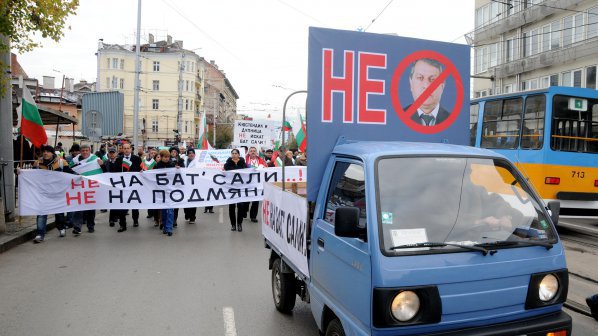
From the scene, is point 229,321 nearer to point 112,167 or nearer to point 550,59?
point 112,167

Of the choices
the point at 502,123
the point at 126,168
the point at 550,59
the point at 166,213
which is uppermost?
the point at 550,59

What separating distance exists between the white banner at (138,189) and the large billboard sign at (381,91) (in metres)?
7.10

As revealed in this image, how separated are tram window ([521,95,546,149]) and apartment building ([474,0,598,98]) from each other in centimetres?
1160

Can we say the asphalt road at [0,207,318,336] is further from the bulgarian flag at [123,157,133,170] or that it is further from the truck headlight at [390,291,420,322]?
the bulgarian flag at [123,157,133,170]

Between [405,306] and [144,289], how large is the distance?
446 cm

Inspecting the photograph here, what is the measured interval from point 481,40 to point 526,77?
532 centimetres

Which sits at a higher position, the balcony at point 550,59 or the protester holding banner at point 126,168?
the balcony at point 550,59

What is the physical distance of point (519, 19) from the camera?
29.9 meters

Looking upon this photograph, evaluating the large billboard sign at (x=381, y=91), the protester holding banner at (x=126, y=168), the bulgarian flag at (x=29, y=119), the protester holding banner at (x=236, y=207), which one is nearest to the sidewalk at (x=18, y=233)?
the protester holding banner at (x=126, y=168)

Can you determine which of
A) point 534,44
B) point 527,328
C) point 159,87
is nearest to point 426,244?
point 527,328

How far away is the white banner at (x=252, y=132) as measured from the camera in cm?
2177

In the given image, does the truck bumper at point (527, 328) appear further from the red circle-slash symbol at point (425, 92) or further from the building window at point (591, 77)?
the building window at point (591, 77)

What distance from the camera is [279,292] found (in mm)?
5445

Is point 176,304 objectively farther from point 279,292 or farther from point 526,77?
point 526,77
